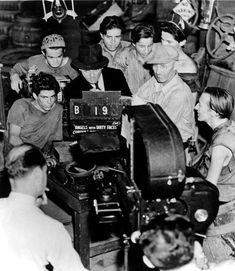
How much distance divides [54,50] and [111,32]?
0.77 m

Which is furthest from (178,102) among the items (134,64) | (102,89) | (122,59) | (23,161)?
(23,161)

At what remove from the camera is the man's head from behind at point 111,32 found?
5480mm

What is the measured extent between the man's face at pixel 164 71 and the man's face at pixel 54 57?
1502 mm

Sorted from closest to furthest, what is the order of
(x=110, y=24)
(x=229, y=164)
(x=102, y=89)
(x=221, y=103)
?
(x=229, y=164) < (x=221, y=103) < (x=102, y=89) < (x=110, y=24)

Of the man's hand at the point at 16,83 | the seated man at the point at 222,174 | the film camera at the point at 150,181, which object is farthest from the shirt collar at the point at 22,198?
the man's hand at the point at 16,83

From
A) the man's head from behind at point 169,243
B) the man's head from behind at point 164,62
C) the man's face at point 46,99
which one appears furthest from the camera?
the man's face at point 46,99

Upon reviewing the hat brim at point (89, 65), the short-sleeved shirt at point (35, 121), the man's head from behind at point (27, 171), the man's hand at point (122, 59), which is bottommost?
the short-sleeved shirt at point (35, 121)

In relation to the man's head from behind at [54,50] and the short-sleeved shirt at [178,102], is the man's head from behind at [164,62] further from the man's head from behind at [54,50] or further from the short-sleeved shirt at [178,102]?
the man's head from behind at [54,50]

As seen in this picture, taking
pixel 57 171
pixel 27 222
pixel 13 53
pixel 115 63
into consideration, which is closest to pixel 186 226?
pixel 27 222

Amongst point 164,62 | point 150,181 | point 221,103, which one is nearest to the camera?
point 150,181

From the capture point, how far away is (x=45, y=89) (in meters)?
4.41

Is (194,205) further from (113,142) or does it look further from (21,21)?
(21,21)

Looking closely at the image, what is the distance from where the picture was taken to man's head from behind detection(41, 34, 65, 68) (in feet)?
17.4

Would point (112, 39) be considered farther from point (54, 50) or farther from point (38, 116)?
point (38, 116)
